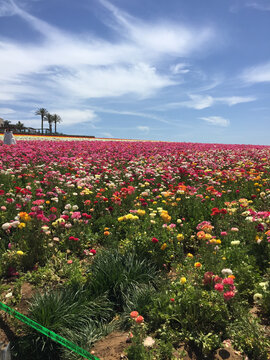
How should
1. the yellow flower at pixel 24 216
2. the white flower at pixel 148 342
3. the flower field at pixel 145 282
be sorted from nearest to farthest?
1. the white flower at pixel 148 342
2. the flower field at pixel 145 282
3. the yellow flower at pixel 24 216

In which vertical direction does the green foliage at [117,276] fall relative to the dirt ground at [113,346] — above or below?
above

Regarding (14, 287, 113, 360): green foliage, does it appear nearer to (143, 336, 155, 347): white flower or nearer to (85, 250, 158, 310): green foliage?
(85, 250, 158, 310): green foliage

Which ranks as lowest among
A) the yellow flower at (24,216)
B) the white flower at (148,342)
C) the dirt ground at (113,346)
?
the dirt ground at (113,346)

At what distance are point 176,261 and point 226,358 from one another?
1.54m

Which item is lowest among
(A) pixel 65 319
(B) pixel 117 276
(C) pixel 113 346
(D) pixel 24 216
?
(C) pixel 113 346

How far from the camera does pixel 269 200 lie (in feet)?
19.1

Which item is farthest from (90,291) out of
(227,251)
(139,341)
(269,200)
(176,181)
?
A: (176,181)

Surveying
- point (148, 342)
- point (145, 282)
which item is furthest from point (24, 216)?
point (148, 342)

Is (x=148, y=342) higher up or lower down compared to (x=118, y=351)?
higher up

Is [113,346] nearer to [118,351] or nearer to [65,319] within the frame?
[118,351]

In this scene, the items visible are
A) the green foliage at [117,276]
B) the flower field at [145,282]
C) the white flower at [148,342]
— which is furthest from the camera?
the green foliage at [117,276]

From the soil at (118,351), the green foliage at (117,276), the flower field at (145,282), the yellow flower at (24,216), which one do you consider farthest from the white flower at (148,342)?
the yellow flower at (24,216)

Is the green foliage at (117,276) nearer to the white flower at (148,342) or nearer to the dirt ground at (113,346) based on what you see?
the dirt ground at (113,346)

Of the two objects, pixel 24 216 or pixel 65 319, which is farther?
pixel 24 216
